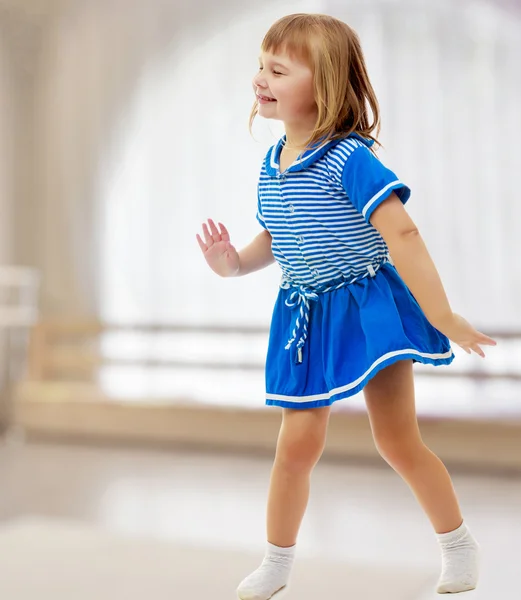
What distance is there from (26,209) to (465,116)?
1871 millimetres

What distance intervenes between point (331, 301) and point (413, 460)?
0.25 m

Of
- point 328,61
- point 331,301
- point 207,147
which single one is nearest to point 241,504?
point 331,301

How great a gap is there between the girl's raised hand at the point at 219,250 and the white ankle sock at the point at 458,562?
512 mm

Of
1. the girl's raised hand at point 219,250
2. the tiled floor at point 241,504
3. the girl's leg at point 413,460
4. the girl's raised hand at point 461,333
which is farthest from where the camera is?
the tiled floor at point 241,504

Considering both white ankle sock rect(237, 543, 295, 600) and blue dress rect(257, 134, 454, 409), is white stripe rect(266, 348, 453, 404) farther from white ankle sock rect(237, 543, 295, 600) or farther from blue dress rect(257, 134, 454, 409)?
white ankle sock rect(237, 543, 295, 600)

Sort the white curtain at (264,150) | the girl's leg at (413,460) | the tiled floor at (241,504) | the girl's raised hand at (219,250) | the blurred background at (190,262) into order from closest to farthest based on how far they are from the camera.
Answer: the girl's leg at (413,460) < the girl's raised hand at (219,250) < the tiled floor at (241,504) < the blurred background at (190,262) < the white curtain at (264,150)

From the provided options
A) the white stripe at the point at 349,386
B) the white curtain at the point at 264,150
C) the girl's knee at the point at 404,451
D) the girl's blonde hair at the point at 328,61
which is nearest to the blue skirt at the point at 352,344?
the white stripe at the point at 349,386

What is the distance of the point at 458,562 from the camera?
1136mm

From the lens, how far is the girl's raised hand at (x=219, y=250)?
1242mm

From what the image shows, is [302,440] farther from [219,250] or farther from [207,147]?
[207,147]

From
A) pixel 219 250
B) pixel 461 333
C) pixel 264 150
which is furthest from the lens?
pixel 264 150

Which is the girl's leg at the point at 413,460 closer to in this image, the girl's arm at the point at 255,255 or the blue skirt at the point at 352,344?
the blue skirt at the point at 352,344

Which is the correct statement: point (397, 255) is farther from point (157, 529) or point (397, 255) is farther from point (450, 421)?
point (450, 421)

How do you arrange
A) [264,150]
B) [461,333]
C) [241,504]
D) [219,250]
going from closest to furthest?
1. [461,333]
2. [219,250]
3. [241,504]
4. [264,150]
